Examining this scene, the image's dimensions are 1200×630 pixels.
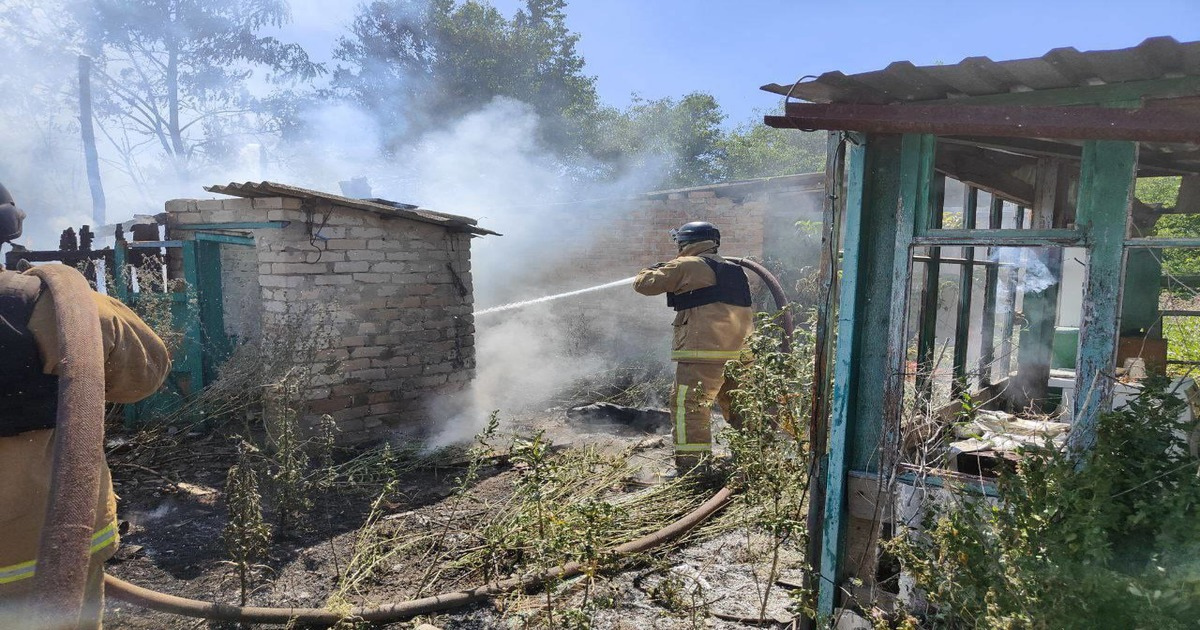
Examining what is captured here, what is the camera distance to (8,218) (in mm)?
2438

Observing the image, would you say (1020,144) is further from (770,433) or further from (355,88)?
(355,88)

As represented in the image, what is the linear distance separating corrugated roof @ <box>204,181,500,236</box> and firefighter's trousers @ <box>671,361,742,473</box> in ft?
9.19

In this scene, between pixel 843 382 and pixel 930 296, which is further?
pixel 930 296

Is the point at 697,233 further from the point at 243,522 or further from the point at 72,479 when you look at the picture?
the point at 72,479

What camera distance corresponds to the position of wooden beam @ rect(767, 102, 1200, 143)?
101 inches

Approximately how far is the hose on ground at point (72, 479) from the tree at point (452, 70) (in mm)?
23411

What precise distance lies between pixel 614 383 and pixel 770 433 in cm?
597

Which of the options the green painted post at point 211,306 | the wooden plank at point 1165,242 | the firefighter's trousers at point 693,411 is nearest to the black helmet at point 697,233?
the firefighter's trousers at point 693,411

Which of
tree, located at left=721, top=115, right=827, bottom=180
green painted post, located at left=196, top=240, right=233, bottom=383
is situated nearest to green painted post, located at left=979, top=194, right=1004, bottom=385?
green painted post, located at left=196, top=240, right=233, bottom=383

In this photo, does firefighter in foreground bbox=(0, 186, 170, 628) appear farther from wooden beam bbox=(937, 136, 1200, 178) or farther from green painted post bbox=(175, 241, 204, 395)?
green painted post bbox=(175, 241, 204, 395)

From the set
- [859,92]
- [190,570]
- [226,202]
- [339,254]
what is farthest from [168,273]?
[859,92]

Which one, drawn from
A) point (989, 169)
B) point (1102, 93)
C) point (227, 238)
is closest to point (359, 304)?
point (227, 238)

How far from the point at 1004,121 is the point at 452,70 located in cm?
2396

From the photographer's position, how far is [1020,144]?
3955 mm
